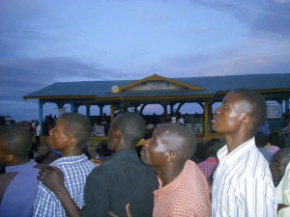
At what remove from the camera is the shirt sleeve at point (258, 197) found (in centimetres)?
215

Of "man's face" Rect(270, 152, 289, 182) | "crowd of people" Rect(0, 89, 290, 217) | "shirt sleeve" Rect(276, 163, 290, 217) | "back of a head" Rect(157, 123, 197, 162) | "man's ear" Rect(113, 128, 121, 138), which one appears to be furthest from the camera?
"man's face" Rect(270, 152, 289, 182)

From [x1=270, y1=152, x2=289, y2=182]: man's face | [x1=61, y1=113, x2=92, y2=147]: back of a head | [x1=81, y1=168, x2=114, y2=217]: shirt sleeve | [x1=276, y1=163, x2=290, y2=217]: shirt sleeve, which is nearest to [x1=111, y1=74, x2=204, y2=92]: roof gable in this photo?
[x1=270, y1=152, x2=289, y2=182]: man's face

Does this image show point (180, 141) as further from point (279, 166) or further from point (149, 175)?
point (279, 166)

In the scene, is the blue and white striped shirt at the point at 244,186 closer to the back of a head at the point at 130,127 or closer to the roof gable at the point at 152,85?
the back of a head at the point at 130,127

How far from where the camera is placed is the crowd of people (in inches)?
91.0

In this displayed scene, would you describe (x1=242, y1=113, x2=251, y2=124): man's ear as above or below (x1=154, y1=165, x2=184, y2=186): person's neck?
above

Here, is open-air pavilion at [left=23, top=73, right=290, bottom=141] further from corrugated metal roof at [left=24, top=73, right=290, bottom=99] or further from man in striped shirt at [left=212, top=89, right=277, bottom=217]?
man in striped shirt at [left=212, top=89, right=277, bottom=217]

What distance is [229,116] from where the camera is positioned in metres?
2.63

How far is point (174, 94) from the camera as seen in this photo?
19812mm

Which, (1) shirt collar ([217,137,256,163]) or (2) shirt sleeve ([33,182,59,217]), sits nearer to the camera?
(1) shirt collar ([217,137,256,163])

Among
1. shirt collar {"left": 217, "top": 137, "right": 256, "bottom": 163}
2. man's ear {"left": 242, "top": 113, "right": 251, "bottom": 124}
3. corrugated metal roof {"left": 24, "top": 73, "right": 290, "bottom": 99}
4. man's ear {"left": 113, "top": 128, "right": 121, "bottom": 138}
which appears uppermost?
corrugated metal roof {"left": 24, "top": 73, "right": 290, "bottom": 99}

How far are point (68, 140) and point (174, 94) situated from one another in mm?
16886

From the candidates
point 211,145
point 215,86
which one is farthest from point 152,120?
point 211,145

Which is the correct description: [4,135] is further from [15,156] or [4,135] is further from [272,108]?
[272,108]
